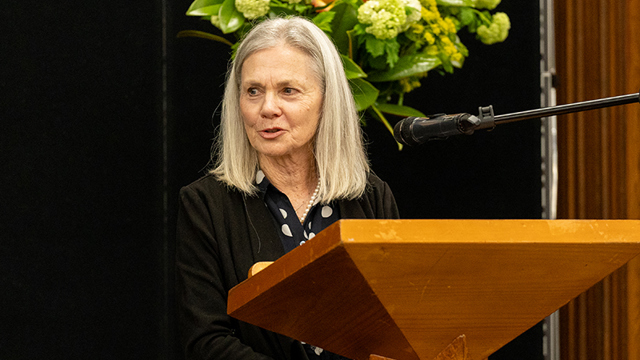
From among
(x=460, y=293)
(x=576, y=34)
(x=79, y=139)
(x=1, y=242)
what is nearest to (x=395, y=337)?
(x=460, y=293)

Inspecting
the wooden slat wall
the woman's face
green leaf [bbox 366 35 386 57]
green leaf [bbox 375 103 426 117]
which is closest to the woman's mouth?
the woman's face

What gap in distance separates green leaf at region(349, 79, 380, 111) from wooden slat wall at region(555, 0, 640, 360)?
2.63 ft

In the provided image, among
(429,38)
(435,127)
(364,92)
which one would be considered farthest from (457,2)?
(435,127)

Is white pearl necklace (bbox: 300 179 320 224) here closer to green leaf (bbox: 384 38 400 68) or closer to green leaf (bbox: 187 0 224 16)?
green leaf (bbox: 384 38 400 68)

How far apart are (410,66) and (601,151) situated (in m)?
0.73

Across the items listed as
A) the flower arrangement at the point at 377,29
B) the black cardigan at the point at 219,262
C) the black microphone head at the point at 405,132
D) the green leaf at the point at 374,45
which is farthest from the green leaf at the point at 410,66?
the black microphone head at the point at 405,132

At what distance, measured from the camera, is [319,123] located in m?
1.70

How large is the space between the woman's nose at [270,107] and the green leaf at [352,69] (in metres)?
0.40

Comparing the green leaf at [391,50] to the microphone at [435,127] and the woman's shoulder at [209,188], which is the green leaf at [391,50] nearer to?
the woman's shoulder at [209,188]

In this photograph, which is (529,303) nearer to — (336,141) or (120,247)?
(336,141)

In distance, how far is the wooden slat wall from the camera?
7.00ft

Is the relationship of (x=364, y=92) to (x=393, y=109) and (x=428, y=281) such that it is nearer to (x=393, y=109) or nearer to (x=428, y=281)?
(x=393, y=109)

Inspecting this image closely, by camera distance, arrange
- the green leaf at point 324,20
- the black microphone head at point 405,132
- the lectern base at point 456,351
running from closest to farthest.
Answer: the lectern base at point 456,351 → the black microphone head at point 405,132 → the green leaf at point 324,20

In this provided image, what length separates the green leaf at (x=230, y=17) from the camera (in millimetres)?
1953
